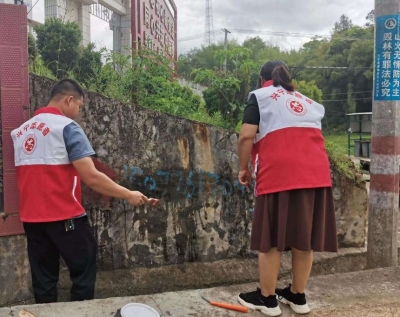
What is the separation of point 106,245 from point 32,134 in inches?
47.8

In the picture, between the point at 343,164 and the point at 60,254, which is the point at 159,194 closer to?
the point at 60,254

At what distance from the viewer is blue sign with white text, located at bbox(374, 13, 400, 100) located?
3.54 metres

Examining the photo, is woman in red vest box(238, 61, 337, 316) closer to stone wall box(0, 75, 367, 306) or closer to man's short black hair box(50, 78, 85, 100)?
stone wall box(0, 75, 367, 306)

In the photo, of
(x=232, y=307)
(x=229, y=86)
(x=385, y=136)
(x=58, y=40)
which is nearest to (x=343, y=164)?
(x=385, y=136)

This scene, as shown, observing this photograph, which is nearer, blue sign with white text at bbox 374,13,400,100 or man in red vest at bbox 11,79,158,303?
man in red vest at bbox 11,79,158,303

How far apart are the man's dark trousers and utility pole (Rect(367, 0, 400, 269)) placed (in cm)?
245

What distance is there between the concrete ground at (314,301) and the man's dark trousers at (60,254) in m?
0.17

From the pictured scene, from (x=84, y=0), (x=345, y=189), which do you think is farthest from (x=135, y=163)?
(x=84, y=0)

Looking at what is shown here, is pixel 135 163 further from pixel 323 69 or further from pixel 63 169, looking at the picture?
pixel 323 69

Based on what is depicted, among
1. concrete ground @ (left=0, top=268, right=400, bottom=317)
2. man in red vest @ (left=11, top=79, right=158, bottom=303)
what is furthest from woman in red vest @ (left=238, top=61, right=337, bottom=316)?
man in red vest @ (left=11, top=79, right=158, bottom=303)

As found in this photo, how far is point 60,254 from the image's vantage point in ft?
9.09

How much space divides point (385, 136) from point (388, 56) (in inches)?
26.4

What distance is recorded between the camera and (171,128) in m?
3.58

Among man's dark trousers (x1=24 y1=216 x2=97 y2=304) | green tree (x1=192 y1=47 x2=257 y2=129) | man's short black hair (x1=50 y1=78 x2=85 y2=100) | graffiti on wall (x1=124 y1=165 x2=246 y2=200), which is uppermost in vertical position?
green tree (x1=192 y1=47 x2=257 y2=129)
